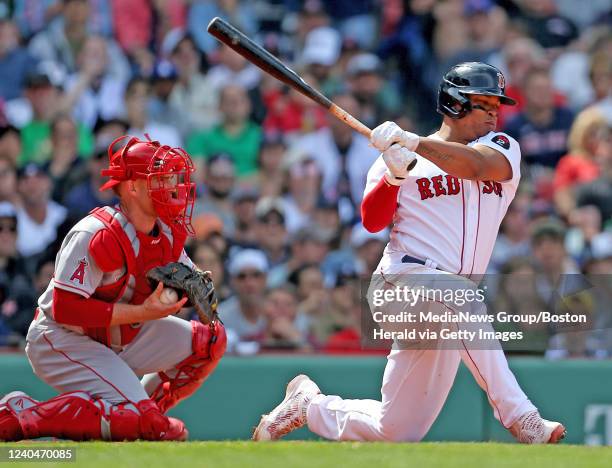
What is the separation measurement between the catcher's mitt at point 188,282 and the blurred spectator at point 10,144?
168 inches

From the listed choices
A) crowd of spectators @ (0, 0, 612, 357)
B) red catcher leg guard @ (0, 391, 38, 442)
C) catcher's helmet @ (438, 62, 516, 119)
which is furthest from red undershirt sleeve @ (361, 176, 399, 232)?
crowd of spectators @ (0, 0, 612, 357)

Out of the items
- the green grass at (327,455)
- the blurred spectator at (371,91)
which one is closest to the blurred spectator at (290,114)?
the blurred spectator at (371,91)

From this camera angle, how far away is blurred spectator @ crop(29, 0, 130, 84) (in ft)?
33.1

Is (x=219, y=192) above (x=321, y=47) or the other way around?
the other way around

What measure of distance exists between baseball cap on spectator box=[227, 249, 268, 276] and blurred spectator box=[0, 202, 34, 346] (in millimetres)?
1382

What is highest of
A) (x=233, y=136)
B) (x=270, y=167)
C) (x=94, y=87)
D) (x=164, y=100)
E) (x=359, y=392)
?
(x=94, y=87)

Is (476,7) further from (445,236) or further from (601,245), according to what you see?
(445,236)

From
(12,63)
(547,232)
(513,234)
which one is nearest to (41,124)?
(12,63)

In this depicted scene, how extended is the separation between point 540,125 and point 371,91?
1.39 metres

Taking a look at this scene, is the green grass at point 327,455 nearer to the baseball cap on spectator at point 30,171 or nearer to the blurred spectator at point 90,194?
the blurred spectator at point 90,194

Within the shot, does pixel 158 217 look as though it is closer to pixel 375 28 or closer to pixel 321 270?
pixel 321 270

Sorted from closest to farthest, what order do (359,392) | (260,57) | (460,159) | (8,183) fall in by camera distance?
(460,159), (260,57), (359,392), (8,183)

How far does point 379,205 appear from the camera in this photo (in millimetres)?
5434

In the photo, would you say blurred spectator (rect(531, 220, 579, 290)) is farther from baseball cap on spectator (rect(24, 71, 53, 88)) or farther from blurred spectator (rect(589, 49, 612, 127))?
baseball cap on spectator (rect(24, 71, 53, 88))
